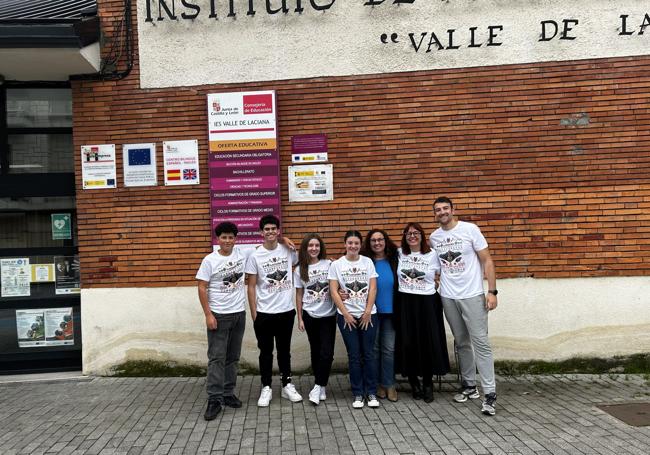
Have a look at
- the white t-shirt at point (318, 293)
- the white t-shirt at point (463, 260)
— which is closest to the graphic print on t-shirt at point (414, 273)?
the white t-shirt at point (463, 260)

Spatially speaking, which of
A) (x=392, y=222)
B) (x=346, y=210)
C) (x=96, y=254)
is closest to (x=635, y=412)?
(x=392, y=222)

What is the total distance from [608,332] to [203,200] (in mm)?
5136

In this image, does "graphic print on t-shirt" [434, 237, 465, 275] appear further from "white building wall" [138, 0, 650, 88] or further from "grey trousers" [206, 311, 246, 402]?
"white building wall" [138, 0, 650, 88]

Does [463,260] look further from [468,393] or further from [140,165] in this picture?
[140,165]

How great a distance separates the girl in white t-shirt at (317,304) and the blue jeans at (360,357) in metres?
0.16

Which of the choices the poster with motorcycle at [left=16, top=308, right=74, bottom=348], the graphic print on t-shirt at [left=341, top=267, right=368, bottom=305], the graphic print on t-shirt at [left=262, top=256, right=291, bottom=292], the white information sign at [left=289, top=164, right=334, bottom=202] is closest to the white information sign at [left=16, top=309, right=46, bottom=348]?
the poster with motorcycle at [left=16, top=308, right=74, bottom=348]

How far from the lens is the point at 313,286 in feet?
16.6

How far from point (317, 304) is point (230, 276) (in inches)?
35.4

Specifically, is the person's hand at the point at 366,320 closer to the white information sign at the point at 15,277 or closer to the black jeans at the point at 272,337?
the black jeans at the point at 272,337

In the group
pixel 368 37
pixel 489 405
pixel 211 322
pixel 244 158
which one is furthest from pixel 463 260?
pixel 368 37

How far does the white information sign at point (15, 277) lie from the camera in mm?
6527

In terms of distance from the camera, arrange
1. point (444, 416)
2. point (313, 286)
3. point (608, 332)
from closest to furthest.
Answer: point (444, 416) < point (313, 286) < point (608, 332)

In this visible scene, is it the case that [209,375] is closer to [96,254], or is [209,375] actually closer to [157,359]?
[157,359]

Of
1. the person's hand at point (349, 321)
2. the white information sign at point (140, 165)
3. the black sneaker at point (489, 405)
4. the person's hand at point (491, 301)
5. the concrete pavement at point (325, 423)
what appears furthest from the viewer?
the white information sign at point (140, 165)
